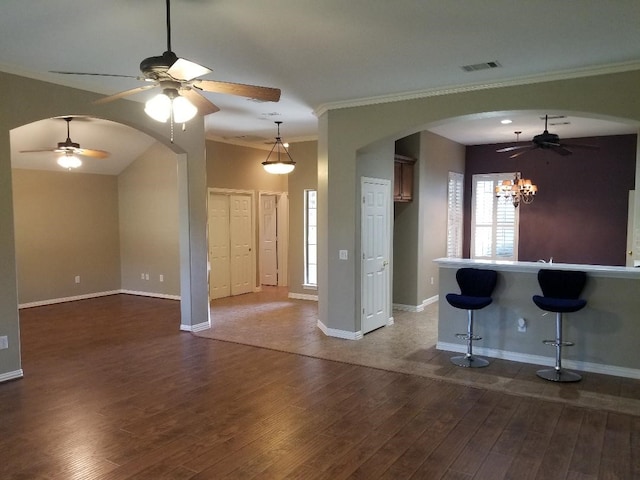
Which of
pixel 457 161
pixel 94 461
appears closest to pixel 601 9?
pixel 94 461

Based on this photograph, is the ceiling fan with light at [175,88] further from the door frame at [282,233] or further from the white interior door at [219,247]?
the door frame at [282,233]

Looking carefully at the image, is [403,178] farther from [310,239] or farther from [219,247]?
[219,247]

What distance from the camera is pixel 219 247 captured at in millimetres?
8719

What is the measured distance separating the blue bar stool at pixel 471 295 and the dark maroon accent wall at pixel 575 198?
470cm

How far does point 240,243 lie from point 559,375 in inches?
246

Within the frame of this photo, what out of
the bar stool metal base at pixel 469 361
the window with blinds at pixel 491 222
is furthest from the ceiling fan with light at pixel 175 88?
Answer: the window with blinds at pixel 491 222

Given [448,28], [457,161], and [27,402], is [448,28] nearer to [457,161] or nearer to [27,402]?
[27,402]

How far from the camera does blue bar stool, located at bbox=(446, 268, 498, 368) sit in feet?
15.6

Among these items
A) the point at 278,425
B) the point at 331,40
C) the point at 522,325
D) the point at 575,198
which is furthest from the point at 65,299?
the point at 575,198

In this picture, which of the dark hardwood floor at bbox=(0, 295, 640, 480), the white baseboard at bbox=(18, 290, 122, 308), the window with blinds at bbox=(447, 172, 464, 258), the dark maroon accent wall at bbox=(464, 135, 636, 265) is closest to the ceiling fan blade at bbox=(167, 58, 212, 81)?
the dark hardwood floor at bbox=(0, 295, 640, 480)

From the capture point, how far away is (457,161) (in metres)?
9.02

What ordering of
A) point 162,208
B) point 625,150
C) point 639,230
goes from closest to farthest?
point 639,230 → point 625,150 → point 162,208

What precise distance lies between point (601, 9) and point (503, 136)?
5.59m

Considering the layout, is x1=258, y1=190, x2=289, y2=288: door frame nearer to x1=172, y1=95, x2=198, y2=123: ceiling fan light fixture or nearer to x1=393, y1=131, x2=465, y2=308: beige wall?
x1=393, y1=131, x2=465, y2=308: beige wall
